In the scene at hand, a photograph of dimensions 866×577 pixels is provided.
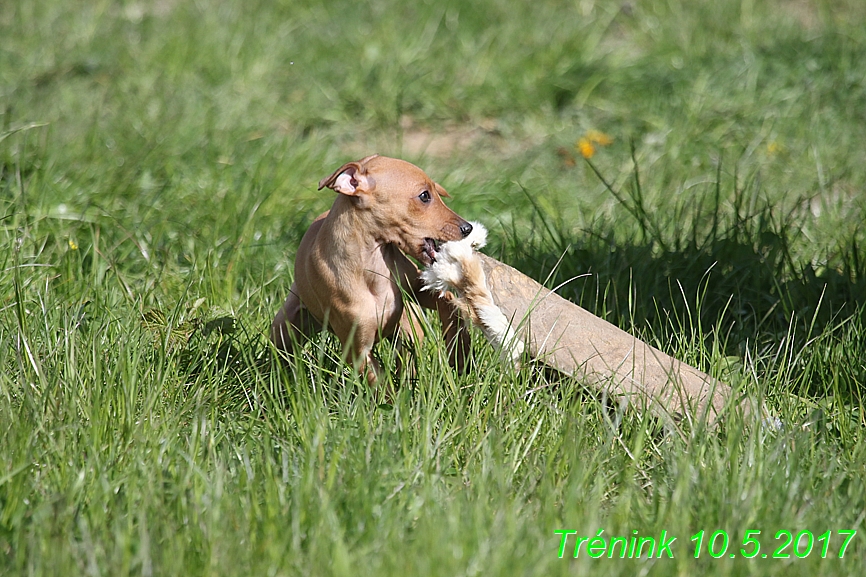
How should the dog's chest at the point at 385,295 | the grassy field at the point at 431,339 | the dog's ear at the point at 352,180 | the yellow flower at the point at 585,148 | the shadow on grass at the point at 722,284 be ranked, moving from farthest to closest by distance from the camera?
the yellow flower at the point at 585,148 → the shadow on grass at the point at 722,284 → the dog's chest at the point at 385,295 → the dog's ear at the point at 352,180 → the grassy field at the point at 431,339

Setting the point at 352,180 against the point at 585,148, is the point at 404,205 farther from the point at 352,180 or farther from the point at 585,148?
the point at 585,148

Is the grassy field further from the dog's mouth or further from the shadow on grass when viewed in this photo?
the dog's mouth

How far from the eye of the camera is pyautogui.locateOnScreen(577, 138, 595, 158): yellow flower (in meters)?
5.43

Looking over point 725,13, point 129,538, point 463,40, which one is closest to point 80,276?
point 129,538

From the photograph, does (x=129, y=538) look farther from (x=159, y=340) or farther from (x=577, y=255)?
(x=577, y=255)

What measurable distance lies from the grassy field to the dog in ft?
0.45

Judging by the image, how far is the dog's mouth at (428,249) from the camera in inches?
113

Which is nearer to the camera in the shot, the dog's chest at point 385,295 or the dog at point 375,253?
the dog at point 375,253

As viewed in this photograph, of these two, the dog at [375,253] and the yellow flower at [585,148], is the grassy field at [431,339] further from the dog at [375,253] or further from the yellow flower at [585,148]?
the dog at [375,253]

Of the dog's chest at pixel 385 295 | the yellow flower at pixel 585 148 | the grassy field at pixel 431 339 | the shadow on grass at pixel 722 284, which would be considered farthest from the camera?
the yellow flower at pixel 585 148

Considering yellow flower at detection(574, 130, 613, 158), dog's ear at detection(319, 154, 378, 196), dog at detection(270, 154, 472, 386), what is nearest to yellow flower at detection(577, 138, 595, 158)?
yellow flower at detection(574, 130, 613, 158)

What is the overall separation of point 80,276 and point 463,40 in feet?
11.8

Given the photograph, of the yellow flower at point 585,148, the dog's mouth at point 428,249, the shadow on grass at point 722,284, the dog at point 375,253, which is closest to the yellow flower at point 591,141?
the yellow flower at point 585,148

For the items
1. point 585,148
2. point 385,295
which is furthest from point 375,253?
point 585,148
